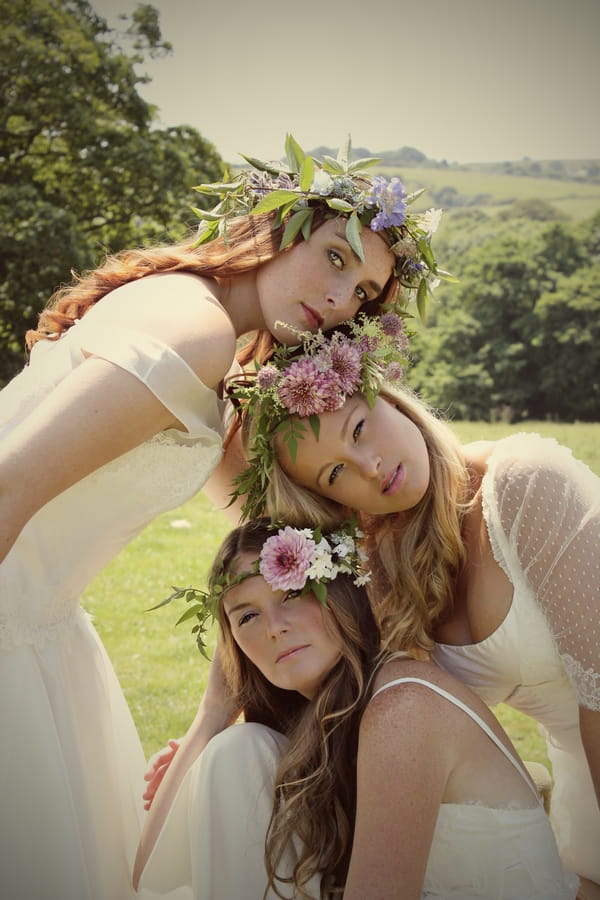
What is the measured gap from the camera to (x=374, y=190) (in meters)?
3.54

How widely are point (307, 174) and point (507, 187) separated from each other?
52386 mm

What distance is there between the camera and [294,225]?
3445 millimetres

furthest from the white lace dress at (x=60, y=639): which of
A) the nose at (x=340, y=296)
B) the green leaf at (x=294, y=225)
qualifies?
the green leaf at (x=294, y=225)

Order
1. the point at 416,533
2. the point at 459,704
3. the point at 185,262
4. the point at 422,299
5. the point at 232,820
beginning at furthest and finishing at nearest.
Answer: the point at 422,299 < the point at 416,533 < the point at 185,262 < the point at 232,820 < the point at 459,704

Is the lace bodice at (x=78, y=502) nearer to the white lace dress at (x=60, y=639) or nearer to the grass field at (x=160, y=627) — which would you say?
the white lace dress at (x=60, y=639)

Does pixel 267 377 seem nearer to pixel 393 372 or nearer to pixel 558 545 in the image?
pixel 393 372

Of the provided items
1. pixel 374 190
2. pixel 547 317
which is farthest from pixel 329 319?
pixel 547 317

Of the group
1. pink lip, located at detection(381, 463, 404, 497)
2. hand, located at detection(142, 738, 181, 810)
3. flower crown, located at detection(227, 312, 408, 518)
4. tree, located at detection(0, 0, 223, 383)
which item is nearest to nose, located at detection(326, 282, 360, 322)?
flower crown, located at detection(227, 312, 408, 518)

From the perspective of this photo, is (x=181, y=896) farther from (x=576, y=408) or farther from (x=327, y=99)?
(x=327, y=99)

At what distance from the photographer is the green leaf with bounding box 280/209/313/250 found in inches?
135

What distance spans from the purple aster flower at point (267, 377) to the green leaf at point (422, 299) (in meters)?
0.81

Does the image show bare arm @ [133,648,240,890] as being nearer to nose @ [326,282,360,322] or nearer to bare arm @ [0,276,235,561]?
bare arm @ [0,276,235,561]

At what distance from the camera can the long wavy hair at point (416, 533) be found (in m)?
3.54

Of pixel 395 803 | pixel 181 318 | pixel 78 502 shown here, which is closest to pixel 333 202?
pixel 181 318
